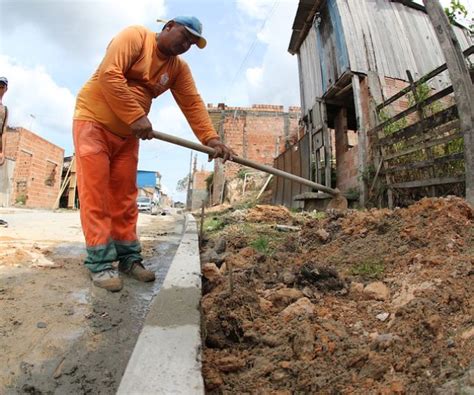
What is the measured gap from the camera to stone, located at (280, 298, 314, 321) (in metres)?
1.50

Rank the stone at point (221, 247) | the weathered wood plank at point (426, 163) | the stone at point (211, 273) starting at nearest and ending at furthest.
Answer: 1. the stone at point (211, 273)
2. the stone at point (221, 247)
3. the weathered wood plank at point (426, 163)

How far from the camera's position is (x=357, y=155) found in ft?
22.9

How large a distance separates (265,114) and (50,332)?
19.2 m

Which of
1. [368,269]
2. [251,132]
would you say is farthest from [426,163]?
[251,132]

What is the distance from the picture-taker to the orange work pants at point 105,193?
2.24 metres

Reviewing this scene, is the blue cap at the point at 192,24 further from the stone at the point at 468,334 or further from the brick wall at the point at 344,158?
the brick wall at the point at 344,158

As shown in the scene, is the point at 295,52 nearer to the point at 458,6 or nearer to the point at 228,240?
the point at 458,6

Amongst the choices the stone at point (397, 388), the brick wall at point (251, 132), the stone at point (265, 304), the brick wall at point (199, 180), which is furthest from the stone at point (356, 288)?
the brick wall at point (199, 180)

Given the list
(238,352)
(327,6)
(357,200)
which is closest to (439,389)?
(238,352)

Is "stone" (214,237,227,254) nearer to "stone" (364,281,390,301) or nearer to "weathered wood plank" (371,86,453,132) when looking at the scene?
"stone" (364,281,390,301)

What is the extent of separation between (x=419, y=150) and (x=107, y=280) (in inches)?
180

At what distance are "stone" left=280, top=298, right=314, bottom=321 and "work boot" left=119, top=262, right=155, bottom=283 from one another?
1.13 metres

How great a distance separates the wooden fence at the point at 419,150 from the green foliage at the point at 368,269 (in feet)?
8.83

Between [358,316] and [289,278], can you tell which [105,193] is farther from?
[358,316]
